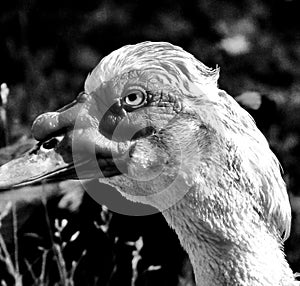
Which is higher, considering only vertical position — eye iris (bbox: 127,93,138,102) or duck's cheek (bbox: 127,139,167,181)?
eye iris (bbox: 127,93,138,102)

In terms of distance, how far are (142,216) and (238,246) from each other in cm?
170

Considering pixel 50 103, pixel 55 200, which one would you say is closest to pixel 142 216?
pixel 55 200

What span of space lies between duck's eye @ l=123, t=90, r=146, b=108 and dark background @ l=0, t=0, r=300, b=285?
176cm

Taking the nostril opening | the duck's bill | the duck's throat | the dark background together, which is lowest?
the dark background

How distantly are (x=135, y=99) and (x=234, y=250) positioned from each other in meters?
0.46

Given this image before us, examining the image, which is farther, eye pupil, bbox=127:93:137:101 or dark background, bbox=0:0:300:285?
dark background, bbox=0:0:300:285

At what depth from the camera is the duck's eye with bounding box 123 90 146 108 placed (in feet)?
7.57

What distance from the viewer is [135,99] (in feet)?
7.61

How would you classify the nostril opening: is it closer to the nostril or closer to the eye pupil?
the nostril

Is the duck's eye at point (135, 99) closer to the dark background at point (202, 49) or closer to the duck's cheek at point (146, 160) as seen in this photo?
the duck's cheek at point (146, 160)

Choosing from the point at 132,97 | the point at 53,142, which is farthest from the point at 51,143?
the point at 132,97

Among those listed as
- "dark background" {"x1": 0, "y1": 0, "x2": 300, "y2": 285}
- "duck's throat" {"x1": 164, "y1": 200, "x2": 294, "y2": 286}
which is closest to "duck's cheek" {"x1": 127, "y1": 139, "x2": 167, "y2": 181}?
"duck's throat" {"x1": 164, "y1": 200, "x2": 294, "y2": 286}

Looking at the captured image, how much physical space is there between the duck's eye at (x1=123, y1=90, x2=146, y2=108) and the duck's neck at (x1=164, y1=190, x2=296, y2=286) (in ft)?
0.87

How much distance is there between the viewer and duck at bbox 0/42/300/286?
230 cm
